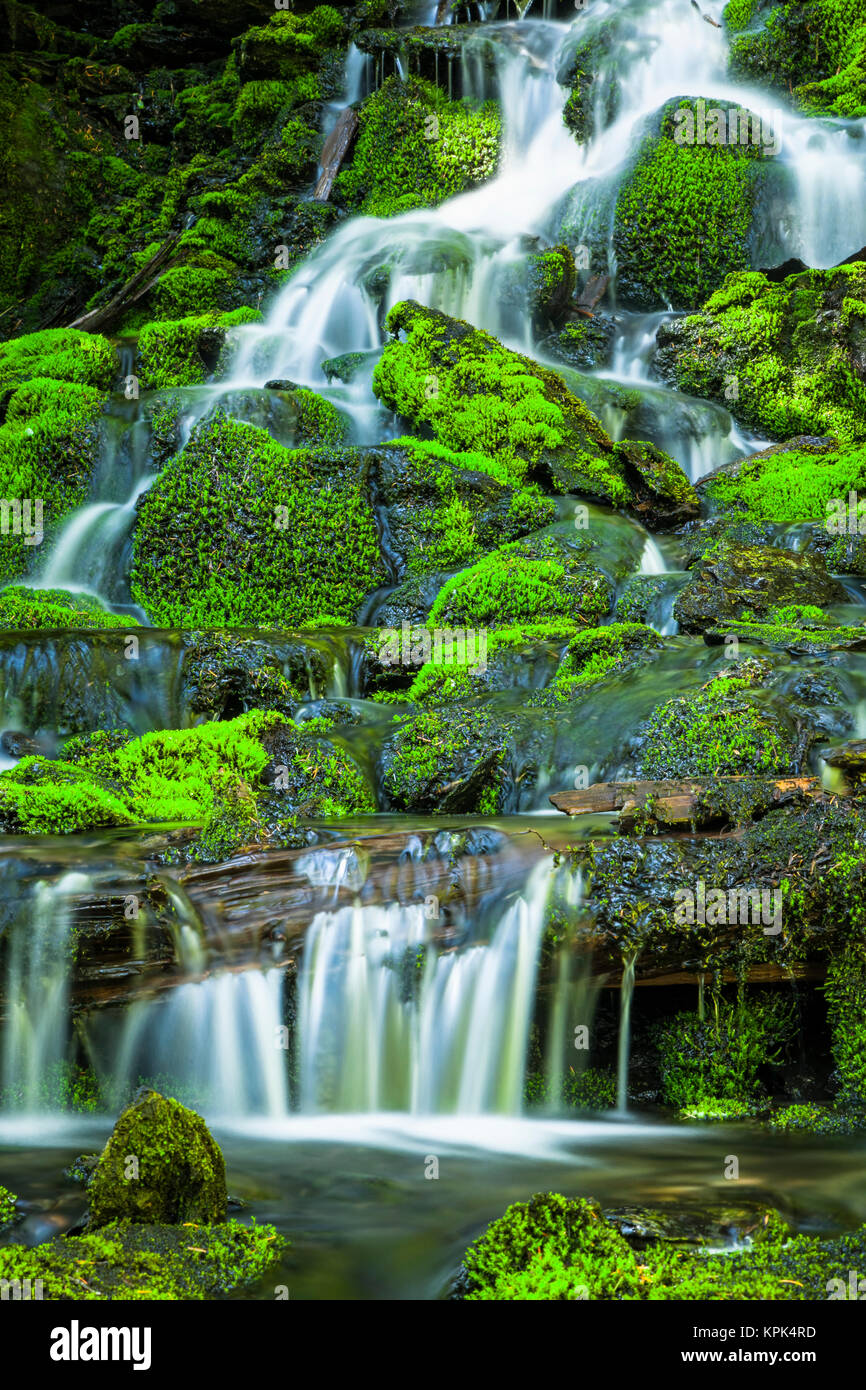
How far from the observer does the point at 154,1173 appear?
3.69m

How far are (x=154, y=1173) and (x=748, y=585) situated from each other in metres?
7.25

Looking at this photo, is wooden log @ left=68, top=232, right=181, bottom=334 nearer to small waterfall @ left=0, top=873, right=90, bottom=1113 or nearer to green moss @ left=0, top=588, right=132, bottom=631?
green moss @ left=0, top=588, right=132, bottom=631

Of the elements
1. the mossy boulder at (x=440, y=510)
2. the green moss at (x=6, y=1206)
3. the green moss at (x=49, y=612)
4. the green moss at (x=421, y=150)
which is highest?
the green moss at (x=421, y=150)

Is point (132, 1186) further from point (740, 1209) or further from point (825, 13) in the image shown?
point (825, 13)

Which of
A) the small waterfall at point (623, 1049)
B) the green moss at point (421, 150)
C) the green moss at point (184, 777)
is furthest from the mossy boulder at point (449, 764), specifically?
the green moss at point (421, 150)

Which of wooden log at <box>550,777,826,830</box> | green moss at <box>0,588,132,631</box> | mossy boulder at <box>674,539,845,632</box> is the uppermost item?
mossy boulder at <box>674,539,845,632</box>

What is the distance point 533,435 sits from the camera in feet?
39.9

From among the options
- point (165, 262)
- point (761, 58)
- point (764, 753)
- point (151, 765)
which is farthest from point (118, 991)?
point (761, 58)

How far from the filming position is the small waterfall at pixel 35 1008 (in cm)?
509

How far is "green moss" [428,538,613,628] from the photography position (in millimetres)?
9750

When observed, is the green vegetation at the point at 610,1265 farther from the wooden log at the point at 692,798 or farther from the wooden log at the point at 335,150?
the wooden log at the point at 335,150

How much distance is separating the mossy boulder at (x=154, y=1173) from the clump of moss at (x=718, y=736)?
3.98 m

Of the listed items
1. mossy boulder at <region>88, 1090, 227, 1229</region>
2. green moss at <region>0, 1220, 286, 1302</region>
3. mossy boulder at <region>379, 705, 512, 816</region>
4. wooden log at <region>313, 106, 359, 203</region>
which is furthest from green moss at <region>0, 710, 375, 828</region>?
A: wooden log at <region>313, 106, 359, 203</region>

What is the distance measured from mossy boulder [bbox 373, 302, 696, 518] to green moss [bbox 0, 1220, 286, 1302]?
932 cm
